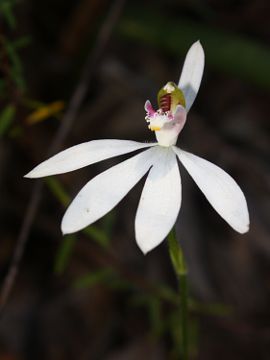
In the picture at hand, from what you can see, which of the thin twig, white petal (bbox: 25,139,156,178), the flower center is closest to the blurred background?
the thin twig

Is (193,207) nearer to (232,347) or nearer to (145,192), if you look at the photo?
(232,347)

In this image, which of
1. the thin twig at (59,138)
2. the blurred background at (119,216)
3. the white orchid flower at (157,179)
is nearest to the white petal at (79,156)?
the white orchid flower at (157,179)

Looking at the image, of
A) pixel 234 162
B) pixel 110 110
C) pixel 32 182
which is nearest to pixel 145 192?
pixel 234 162

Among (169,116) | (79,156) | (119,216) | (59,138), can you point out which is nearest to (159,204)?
(79,156)

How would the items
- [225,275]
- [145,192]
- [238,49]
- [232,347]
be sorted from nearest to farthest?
[145,192]
[238,49]
[232,347]
[225,275]

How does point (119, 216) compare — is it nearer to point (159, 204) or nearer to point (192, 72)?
point (192, 72)

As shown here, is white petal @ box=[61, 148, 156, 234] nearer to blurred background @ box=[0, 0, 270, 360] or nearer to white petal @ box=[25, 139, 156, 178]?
white petal @ box=[25, 139, 156, 178]

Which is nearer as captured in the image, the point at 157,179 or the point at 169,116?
the point at 157,179
